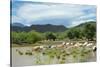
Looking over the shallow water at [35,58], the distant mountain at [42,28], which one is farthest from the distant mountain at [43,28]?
the shallow water at [35,58]

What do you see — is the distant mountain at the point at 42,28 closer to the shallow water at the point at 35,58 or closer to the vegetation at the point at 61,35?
the vegetation at the point at 61,35

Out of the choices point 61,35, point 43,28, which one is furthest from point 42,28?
point 61,35

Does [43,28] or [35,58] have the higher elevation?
[43,28]

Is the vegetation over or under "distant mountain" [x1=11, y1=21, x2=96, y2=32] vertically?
under

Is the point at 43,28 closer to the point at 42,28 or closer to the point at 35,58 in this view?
the point at 42,28

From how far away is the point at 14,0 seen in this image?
186 centimetres

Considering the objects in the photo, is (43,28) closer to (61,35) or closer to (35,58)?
(61,35)

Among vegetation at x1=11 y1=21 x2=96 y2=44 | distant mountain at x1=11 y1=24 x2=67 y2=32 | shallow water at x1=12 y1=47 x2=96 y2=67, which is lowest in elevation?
shallow water at x1=12 y1=47 x2=96 y2=67

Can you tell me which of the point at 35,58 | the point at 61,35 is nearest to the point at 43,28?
the point at 61,35

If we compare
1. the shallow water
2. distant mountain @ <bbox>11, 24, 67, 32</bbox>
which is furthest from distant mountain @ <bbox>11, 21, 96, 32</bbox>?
the shallow water

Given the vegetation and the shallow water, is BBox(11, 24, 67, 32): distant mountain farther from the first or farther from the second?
the shallow water

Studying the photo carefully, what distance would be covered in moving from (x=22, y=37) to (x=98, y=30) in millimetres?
830
